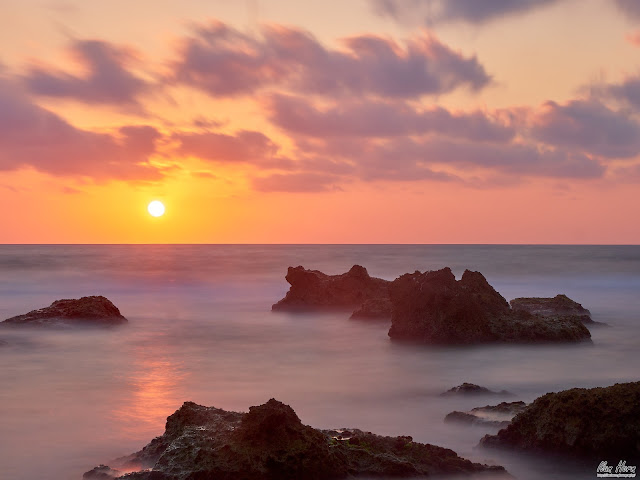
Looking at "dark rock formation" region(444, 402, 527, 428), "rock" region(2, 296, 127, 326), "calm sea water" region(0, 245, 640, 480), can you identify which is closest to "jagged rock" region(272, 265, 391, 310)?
"calm sea water" region(0, 245, 640, 480)

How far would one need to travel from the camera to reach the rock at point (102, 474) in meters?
7.99

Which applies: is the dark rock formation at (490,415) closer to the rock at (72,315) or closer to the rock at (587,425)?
the rock at (587,425)

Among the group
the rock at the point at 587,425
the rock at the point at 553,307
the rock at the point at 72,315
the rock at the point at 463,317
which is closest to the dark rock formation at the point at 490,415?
the rock at the point at 587,425

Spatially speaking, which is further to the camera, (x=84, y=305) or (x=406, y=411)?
(x=84, y=305)

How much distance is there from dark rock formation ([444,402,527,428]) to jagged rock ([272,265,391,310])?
18472 millimetres

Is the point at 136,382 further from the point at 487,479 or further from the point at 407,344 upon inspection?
the point at 487,479

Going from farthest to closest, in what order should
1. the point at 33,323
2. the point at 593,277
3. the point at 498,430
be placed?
the point at 593,277 < the point at 33,323 < the point at 498,430

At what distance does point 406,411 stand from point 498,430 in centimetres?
284

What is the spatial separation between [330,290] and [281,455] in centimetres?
2297

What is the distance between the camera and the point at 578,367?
15.9 m

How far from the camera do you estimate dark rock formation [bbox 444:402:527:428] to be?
32.5 feet

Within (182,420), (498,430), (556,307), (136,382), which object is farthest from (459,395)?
(556,307)

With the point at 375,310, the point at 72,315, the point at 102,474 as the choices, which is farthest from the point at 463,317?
the point at 72,315

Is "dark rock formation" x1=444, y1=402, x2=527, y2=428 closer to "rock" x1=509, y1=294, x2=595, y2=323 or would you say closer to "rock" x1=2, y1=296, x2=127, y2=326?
"rock" x1=509, y1=294, x2=595, y2=323
